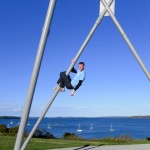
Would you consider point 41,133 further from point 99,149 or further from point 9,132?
point 99,149

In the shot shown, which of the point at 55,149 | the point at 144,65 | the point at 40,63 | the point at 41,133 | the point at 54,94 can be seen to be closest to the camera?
the point at 40,63

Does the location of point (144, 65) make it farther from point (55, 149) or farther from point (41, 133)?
point (41, 133)

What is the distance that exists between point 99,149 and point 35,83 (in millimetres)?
7727

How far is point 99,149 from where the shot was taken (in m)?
16.9

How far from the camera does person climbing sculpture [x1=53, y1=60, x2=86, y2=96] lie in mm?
11859

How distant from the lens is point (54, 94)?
11852 mm

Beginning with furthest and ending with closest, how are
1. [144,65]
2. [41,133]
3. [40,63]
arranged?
[41,133] < [144,65] < [40,63]

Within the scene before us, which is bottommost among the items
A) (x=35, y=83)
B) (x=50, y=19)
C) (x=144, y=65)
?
(x=35, y=83)

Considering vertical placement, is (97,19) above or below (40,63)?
above

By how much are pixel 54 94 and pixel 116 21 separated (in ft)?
8.62

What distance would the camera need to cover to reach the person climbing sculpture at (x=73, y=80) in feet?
38.9

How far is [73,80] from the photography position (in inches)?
478

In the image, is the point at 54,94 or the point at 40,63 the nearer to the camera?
the point at 40,63

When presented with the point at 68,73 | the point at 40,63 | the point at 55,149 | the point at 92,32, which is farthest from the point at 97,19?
the point at 55,149
